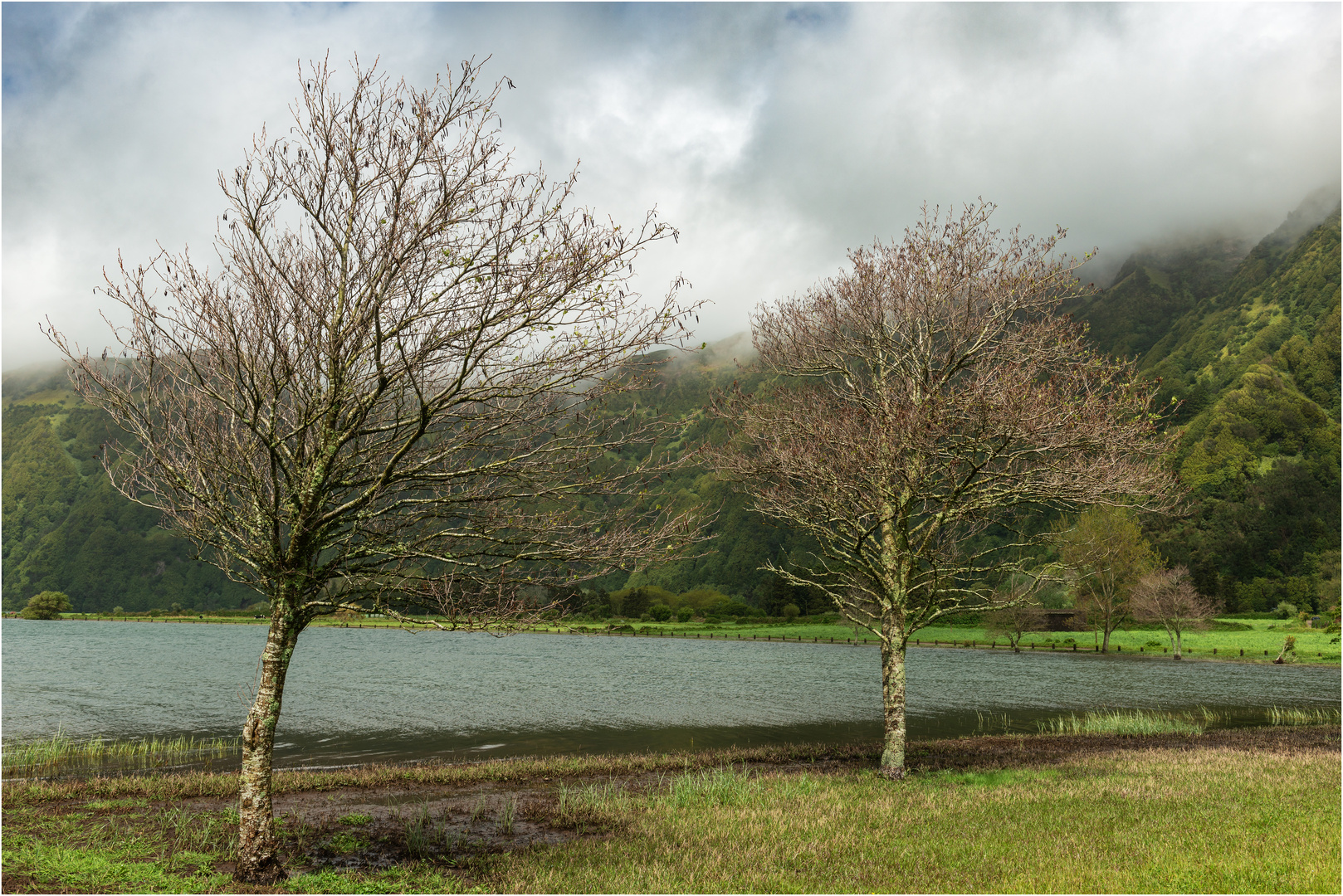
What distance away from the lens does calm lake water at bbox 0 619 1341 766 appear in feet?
115

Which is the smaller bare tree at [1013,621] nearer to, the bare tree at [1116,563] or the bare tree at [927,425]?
the bare tree at [1116,563]

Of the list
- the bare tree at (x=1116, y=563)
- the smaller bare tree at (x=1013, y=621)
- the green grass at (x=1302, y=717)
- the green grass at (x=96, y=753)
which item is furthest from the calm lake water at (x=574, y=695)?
the bare tree at (x=1116, y=563)

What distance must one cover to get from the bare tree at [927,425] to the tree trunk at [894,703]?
58 mm

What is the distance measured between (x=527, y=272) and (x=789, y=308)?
40.5 ft

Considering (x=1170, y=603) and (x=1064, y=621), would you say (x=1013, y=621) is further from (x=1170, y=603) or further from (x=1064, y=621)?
(x=1064, y=621)

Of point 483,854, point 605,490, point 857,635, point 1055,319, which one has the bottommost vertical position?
point 857,635

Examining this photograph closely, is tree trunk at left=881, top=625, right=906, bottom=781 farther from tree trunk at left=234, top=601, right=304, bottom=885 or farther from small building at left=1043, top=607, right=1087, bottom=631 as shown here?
small building at left=1043, top=607, right=1087, bottom=631

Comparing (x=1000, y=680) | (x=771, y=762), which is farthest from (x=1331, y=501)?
(x=771, y=762)

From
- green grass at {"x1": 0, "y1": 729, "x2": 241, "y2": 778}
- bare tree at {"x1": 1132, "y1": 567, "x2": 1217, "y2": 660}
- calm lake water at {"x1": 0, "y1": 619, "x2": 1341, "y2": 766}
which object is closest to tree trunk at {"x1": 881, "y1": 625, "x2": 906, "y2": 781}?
calm lake water at {"x1": 0, "y1": 619, "x2": 1341, "y2": 766}

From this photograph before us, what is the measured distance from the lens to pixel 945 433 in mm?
16750

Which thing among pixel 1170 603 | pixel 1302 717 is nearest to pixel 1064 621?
pixel 1170 603

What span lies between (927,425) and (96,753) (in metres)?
32.8

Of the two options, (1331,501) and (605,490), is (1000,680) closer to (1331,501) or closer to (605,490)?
(605,490)

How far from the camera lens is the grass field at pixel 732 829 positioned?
33.1 feet
